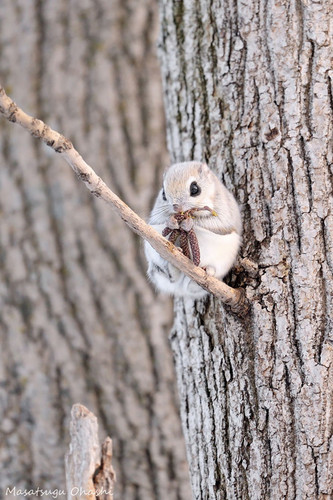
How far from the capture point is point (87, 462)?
61.7 inches

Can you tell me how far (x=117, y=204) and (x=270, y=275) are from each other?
0.44 m

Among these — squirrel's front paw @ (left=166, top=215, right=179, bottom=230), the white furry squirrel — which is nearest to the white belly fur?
the white furry squirrel

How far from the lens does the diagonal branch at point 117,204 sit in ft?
3.89

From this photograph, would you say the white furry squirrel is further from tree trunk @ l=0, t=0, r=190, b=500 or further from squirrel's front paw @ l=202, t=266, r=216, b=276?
tree trunk @ l=0, t=0, r=190, b=500

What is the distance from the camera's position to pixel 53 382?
8.94ft

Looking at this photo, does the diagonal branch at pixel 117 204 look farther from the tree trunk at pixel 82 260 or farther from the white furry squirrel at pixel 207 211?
the tree trunk at pixel 82 260

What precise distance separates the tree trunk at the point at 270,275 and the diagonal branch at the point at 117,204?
0.09m

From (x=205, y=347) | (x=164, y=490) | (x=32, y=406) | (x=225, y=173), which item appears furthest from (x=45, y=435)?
(x=225, y=173)

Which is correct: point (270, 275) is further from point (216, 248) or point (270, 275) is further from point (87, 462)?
point (87, 462)

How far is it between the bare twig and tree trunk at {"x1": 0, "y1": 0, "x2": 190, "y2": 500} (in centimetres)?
113

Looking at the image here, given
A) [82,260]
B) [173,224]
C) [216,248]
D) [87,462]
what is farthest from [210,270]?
[82,260]

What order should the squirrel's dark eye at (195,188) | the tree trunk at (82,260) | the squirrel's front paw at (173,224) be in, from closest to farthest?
the squirrel's front paw at (173,224), the squirrel's dark eye at (195,188), the tree trunk at (82,260)

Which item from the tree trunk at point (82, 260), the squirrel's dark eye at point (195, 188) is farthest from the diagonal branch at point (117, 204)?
the tree trunk at point (82, 260)

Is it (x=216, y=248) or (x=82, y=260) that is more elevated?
(x=82, y=260)
